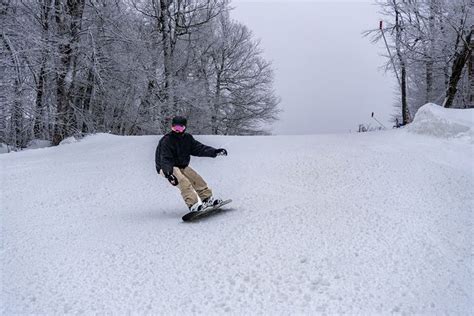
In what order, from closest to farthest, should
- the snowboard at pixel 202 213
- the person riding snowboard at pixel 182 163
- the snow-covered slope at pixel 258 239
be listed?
the snow-covered slope at pixel 258 239 → the snowboard at pixel 202 213 → the person riding snowboard at pixel 182 163

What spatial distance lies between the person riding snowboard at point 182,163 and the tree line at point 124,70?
5.44 metres

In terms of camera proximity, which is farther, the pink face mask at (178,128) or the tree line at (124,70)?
the tree line at (124,70)

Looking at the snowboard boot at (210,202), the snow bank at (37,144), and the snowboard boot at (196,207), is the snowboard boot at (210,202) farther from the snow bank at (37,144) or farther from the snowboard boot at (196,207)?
the snow bank at (37,144)

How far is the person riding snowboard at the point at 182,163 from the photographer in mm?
5254

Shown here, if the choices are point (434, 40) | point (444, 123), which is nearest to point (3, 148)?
point (444, 123)

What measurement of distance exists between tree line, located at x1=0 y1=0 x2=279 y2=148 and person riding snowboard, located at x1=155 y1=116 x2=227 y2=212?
5.44 metres

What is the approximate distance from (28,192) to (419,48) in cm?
1655

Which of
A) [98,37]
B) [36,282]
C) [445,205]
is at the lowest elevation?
[36,282]

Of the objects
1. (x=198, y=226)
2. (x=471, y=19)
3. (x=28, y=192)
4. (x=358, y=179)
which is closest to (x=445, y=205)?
(x=358, y=179)

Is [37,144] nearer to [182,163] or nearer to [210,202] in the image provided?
[182,163]

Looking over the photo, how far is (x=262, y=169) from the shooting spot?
7.58 metres

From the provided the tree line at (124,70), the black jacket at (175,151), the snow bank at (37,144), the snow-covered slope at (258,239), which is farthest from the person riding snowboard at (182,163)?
the snow bank at (37,144)

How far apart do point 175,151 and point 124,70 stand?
1122cm

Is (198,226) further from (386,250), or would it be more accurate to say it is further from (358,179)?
(358,179)
